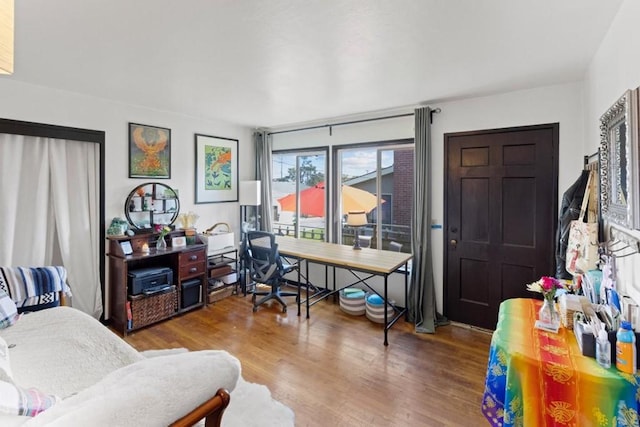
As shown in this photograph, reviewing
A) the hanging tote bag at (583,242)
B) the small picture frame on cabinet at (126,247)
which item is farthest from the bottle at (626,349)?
the small picture frame on cabinet at (126,247)

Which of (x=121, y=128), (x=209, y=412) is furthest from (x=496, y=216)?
(x=121, y=128)

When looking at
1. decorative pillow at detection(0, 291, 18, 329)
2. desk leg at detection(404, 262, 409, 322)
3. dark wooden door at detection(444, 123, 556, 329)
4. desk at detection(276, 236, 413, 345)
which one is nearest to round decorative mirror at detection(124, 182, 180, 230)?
desk at detection(276, 236, 413, 345)

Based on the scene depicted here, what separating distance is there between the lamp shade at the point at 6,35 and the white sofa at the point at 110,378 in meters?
0.90

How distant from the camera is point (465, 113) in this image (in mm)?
3334

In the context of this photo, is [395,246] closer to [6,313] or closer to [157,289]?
[157,289]

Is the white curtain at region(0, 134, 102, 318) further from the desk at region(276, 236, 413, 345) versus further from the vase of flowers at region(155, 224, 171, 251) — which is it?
the desk at region(276, 236, 413, 345)

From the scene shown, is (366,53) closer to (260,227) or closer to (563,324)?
(563,324)

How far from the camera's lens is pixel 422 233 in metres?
3.53

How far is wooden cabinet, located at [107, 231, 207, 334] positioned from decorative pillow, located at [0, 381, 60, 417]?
2.44 metres

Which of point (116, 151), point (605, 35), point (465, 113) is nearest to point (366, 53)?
point (605, 35)

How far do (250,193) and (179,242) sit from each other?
125 centimetres

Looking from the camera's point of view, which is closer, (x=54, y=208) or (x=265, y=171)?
(x=54, y=208)

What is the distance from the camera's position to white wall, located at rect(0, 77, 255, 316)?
285 cm

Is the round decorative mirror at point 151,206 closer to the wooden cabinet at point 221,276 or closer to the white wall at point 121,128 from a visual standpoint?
the white wall at point 121,128
